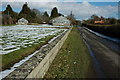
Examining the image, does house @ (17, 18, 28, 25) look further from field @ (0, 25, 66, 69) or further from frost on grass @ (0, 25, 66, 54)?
field @ (0, 25, 66, 69)

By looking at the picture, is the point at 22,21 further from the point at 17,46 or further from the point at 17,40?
the point at 17,46

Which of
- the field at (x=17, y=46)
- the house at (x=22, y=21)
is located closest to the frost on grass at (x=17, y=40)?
the field at (x=17, y=46)

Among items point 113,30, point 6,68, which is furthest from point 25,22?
point 6,68

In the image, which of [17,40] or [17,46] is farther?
[17,40]

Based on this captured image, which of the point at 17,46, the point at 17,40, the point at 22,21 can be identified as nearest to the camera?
the point at 17,46

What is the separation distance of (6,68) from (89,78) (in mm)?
3265

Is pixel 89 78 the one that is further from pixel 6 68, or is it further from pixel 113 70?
pixel 6 68

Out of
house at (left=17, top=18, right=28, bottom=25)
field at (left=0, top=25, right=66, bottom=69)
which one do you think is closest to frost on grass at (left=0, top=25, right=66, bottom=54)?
field at (left=0, top=25, right=66, bottom=69)

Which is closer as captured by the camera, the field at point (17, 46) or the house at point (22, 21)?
the field at point (17, 46)

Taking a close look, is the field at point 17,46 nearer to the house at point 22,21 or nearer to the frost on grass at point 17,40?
the frost on grass at point 17,40

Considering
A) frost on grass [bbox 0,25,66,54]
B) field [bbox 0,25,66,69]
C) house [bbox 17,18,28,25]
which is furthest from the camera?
house [bbox 17,18,28,25]

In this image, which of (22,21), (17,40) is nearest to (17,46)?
(17,40)

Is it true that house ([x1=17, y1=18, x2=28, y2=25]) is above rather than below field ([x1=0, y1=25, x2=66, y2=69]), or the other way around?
above

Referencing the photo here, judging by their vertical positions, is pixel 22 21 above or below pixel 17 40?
above
